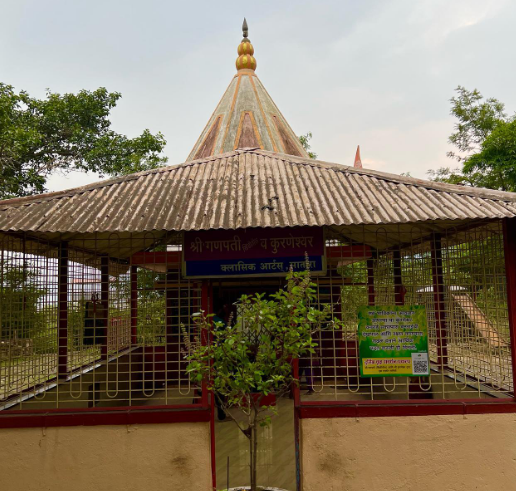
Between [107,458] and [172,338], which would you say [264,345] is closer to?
[107,458]

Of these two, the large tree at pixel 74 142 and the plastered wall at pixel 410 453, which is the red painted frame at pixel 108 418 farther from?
the large tree at pixel 74 142

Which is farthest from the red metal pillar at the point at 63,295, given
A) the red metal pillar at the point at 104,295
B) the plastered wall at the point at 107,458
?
the plastered wall at the point at 107,458

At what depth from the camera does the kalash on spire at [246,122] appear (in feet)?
34.1

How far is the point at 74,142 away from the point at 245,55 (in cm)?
1148

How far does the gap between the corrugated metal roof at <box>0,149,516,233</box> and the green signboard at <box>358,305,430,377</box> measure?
1.25 meters

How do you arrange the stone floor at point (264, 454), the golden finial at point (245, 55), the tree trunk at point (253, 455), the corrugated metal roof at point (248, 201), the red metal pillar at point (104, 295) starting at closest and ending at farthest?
the tree trunk at point (253, 455) → the corrugated metal roof at point (248, 201) → the stone floor at point (264, 454) → the red metal pillar at point (104, 295) → the golden finial at point (245, 55)

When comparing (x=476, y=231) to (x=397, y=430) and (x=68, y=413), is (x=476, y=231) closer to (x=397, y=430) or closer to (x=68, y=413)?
(x=397, y=430)

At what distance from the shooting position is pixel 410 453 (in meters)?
5.14

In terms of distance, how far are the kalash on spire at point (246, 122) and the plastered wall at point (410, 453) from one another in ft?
22.2

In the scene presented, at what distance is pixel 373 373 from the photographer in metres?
5.41

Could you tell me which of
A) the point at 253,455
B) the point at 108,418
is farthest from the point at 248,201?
the point at 108,418

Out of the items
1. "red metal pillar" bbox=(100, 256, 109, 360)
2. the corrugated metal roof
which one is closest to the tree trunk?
the corrugated metal roof

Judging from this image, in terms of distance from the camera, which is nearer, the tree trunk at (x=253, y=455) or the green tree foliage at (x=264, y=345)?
the green tree foliage at (x=264, y=345)

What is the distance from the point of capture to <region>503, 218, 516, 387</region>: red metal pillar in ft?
17.3
